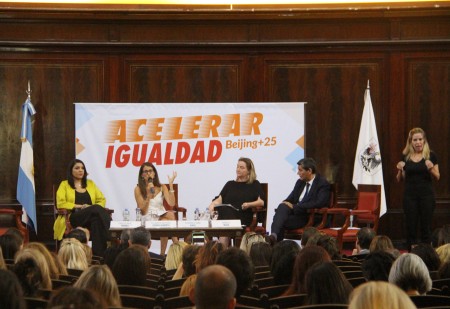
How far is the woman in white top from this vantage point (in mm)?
10344

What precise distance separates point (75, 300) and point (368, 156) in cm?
915

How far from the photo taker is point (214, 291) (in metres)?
3.33

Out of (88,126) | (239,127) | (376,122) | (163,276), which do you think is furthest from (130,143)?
(163,276)

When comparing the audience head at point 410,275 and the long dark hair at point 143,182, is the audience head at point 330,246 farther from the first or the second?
the long dark hair at point 143,182

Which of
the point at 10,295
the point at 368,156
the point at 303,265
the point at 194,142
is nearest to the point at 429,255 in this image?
the point at 303,265

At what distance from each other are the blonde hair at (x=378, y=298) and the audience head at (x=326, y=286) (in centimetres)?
106

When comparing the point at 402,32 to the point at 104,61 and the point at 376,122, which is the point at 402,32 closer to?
the point at 376,122

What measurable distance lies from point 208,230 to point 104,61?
11.2 ft

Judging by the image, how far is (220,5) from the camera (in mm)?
11859

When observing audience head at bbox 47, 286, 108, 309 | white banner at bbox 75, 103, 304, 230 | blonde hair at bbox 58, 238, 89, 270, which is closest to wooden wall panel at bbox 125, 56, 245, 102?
white banner at bbox 75, 103, 304, 230

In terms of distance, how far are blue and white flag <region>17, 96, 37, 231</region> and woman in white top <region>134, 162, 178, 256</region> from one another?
1.59 meters

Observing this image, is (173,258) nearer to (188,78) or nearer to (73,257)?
(73,257)

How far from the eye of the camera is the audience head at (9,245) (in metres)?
6.73

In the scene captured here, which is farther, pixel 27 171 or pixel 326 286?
pixel 27 171
